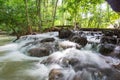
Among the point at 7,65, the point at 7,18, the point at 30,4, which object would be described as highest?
the point at 30,4

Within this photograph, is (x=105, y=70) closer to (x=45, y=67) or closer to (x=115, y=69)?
(x=115, y=69)

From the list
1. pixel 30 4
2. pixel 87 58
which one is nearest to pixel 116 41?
pixel 87 58

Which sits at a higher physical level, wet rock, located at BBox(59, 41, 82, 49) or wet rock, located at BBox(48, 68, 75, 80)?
wet rock, located at BBox(59, 41, 82, 49)

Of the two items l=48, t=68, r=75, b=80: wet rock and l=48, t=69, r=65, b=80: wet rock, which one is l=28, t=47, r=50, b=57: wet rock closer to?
l=48, t=68, r=75, b=80: wet rock

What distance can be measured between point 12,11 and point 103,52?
36.2 feet

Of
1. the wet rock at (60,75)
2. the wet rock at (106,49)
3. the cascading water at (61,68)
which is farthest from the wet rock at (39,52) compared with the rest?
the wet rock at (60,75)

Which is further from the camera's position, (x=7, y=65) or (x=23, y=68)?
(x=7, y=65)

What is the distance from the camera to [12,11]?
1741cm

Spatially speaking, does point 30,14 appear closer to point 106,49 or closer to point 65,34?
point 65,34

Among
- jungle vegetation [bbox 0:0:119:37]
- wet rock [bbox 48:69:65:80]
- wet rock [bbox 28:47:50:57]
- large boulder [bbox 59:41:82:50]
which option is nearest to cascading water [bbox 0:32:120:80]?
wet rock [bbox 48:69:65:80]

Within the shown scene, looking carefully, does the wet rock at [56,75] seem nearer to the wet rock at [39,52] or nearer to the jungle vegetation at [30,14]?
the wet rock at [39,52]

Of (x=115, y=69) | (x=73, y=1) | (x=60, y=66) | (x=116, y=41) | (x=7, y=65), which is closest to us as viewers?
(x=115, y=69)

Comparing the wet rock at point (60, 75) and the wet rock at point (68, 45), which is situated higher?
the wet rock at point (68, 45)

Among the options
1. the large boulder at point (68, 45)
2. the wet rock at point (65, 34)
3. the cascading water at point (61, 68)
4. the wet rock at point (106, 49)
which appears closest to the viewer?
the cascading water at point (61, 68)
